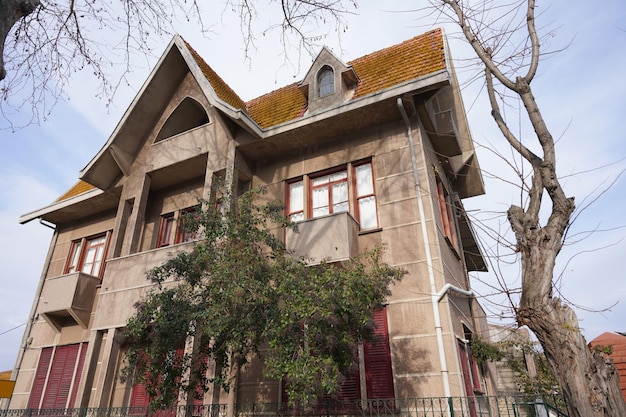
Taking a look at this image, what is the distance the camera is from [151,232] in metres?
14.3

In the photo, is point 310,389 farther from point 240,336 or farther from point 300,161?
point 300,161

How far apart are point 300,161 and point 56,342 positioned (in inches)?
428

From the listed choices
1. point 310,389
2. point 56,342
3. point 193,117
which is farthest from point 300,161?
point 56,342

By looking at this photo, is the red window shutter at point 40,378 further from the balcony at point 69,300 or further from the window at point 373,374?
the window at point 373,374

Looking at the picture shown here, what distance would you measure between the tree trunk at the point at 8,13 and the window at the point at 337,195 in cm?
783

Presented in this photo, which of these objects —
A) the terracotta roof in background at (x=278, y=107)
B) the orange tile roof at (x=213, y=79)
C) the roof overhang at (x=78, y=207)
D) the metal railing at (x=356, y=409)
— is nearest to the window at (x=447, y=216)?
the metal railing at (x=356, y=409)

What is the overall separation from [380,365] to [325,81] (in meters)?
8.45

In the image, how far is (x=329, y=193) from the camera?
11.9m

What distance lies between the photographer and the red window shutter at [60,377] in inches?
533

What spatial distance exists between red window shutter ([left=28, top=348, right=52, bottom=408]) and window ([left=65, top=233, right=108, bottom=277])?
10.1 feet

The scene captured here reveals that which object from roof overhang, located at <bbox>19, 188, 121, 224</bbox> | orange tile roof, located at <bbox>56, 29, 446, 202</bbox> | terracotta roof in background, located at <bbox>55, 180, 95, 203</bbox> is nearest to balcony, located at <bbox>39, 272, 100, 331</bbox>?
roof overhang, located at <bbox>19, 188, 121, 224</bbox>

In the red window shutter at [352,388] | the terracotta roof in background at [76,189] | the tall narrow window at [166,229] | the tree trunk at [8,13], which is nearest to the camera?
the tree trunk at [8,13]

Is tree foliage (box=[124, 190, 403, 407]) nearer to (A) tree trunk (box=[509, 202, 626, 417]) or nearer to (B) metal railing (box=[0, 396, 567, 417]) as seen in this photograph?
(B) metal railing (box=[0, 396, 567, 417])

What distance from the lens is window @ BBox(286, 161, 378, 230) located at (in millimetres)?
11125
